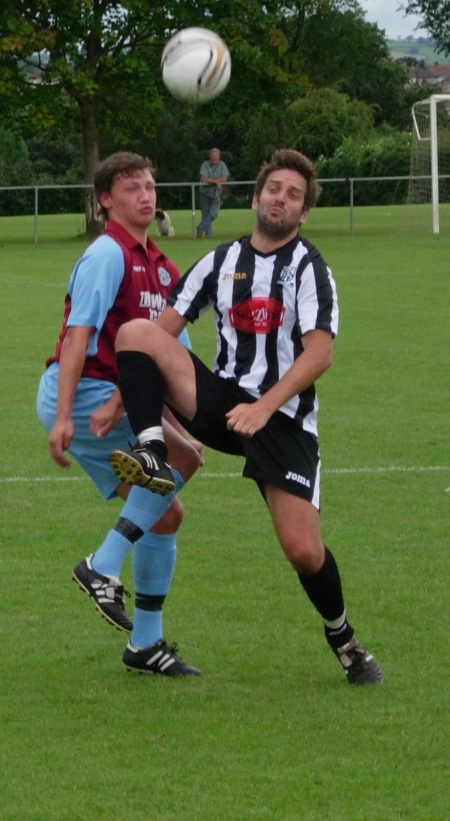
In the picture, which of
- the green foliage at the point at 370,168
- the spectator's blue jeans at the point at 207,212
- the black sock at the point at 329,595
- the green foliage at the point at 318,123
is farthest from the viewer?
the green foliage at the point at 318,123

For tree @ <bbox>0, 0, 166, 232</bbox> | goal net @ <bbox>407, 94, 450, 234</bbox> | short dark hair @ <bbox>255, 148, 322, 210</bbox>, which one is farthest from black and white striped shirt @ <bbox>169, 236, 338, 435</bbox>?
tree @ <bbox>0, 0, 166, 232</bbox>

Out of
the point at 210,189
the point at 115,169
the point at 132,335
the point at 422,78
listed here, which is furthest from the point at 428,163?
the point at 422,78

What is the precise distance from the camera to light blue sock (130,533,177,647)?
512 cm

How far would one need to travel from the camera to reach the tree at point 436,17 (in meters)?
41.3

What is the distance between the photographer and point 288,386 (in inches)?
186

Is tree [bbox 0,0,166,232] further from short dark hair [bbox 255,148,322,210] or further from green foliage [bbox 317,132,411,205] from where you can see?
short dark hair [bbox 255,148,322,210]

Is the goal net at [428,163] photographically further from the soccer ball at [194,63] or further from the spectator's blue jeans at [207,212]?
the soccer ball at [194,63]

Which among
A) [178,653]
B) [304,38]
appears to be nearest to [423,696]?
[178,653]

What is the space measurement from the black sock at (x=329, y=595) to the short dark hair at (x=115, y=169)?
5.28 ft

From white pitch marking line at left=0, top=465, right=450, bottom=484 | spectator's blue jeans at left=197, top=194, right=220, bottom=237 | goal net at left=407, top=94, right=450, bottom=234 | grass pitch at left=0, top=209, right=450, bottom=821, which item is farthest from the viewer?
goal net at left=407, top=94, right=450, bottom=234

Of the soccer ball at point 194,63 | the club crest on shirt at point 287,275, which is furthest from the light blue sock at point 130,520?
the soccer ball at point 194,63

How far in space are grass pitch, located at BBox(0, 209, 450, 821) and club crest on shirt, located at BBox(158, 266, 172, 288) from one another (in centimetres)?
142

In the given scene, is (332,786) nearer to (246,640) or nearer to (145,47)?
(246,640)

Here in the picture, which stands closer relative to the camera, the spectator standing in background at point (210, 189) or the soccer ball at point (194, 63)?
the soccer ball at point (194, 63)
